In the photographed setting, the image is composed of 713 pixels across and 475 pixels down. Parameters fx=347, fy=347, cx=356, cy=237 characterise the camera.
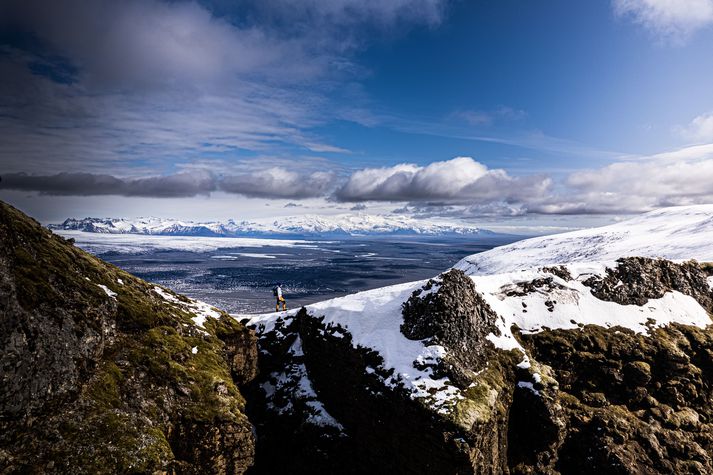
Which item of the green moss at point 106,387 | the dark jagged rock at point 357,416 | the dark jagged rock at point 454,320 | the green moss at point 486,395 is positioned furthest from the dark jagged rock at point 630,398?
the green moss at point 106,387

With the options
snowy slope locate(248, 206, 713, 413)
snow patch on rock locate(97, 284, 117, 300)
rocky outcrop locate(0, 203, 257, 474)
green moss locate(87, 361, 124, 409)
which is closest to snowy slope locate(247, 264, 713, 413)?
snowy slope locate(248, 206, 713, 413)

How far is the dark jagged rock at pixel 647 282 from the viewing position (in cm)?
4694

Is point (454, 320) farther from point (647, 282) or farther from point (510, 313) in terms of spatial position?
point (647, 282)

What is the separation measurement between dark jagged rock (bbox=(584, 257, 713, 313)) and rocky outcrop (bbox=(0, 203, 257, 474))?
48052 mm

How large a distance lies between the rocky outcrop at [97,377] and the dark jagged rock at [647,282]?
48052mm

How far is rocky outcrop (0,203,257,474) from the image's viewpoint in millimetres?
20406

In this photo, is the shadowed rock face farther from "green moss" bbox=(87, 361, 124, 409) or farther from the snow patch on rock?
the snow patch on rock

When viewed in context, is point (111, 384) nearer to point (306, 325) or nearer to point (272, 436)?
point (272, 436)

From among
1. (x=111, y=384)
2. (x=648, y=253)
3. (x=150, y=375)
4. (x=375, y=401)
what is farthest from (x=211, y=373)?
(x=648, y=253)

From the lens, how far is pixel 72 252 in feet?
97.8

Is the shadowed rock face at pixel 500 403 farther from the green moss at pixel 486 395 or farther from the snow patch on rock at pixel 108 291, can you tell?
the snow patch on rock at pixel 108 291

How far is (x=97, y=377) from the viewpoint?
24.5 metres

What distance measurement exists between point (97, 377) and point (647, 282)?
6334cm

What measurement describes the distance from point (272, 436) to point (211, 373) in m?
12.3
